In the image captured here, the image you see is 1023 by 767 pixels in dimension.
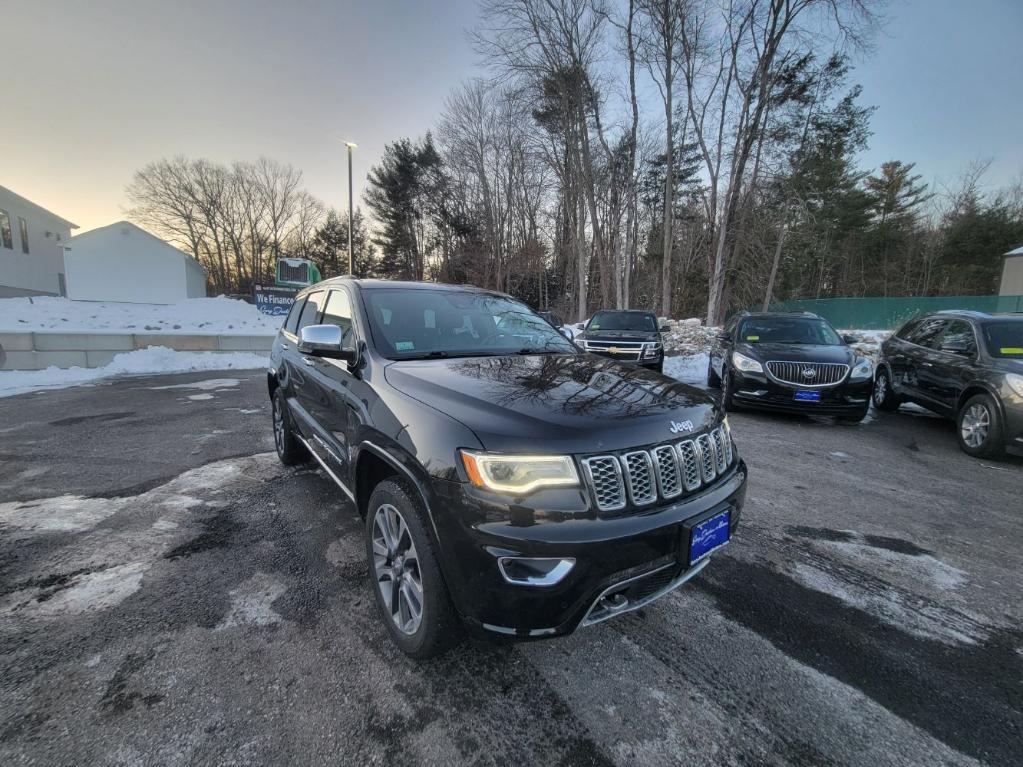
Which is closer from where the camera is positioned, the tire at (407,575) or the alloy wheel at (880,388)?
the tire at (407,575)

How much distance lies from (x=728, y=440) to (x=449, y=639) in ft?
5.63

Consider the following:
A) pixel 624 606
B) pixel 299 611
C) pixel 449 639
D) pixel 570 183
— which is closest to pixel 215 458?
pixel 299 611

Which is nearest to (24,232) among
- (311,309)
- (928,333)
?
(311,309)

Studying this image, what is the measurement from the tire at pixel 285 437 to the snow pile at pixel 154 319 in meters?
9.59

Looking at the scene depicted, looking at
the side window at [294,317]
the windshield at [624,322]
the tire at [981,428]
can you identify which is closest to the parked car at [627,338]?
the windshield at [624,322]

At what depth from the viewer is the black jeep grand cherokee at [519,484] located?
165 centimetres

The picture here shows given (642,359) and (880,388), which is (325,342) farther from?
(880,388)

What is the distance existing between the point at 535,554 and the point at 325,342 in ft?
5.61

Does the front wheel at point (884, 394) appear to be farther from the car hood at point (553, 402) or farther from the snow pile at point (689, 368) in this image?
the car hood at point (553, 402)

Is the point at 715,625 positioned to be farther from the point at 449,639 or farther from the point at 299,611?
the point at 299,611

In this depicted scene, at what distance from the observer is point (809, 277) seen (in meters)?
35.9

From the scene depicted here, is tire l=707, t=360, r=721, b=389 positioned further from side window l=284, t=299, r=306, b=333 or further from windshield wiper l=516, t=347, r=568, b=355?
side window l=284, t=299, r=306, b=333

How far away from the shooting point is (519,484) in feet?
5.53

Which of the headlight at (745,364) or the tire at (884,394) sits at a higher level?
the headlight at (745,364)
